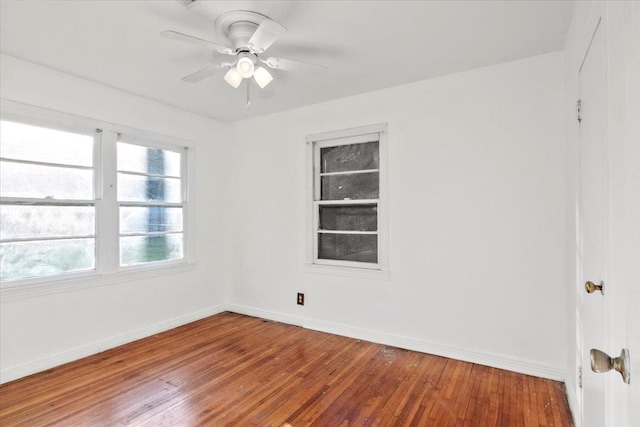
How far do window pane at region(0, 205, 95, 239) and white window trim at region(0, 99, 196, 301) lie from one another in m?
0.11

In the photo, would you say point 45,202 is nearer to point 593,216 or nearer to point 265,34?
point 265,34

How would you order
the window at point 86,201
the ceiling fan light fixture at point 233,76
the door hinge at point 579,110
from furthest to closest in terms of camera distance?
the window at point 86,201, the ceiling fan light fixture at point 233,76, the door hinge at point 579,110

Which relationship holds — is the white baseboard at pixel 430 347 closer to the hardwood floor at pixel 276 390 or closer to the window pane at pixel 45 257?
the hardwood floor at pixel 276 390

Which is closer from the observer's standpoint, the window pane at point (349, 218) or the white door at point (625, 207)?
the white door at point (625, 207)

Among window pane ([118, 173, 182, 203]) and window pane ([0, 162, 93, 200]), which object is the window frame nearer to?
window pane ([118, 173, 182, 203])

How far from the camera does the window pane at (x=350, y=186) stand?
3.42 meters

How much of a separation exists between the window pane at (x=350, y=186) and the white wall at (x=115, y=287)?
1479mm

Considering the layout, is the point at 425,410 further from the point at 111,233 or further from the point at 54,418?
the point at 111,233

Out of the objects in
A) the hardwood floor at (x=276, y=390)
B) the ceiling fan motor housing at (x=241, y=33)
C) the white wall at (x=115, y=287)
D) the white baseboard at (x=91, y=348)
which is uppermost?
the ceiling fan motor housing at (x=241, y=33)

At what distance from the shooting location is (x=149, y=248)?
11.8 ft

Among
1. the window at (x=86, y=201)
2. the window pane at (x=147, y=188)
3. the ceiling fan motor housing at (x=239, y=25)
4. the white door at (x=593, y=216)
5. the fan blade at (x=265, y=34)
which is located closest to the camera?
the white door at (x=593, y=216)

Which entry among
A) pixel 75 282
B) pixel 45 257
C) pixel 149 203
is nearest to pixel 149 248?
pixel 149 203

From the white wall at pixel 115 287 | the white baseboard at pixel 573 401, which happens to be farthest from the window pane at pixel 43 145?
the white baseboard at pixel 573 401

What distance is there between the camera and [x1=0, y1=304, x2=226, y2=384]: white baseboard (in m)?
2.55
